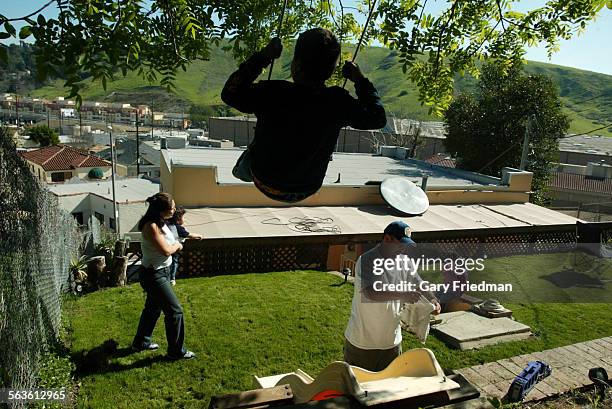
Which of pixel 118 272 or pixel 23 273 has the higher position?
pixel 23 273

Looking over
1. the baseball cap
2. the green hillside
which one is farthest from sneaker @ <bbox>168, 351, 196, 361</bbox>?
the green hillside

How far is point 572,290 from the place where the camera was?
381 inches

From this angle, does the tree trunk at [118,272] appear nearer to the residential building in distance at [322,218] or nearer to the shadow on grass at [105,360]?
the residential building in distance at [322,218]

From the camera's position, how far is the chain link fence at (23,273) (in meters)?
3.27

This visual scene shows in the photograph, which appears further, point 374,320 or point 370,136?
point 370,136

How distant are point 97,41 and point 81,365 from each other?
340 centimetres

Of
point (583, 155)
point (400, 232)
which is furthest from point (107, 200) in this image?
point (583, 155)

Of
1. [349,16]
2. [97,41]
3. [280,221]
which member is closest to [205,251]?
[280,221]

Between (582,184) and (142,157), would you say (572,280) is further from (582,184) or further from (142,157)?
(142,157)

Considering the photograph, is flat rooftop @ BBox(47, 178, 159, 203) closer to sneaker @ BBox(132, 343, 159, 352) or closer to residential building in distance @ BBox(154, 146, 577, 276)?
residential building in distance @ BBox(154, 146, 577, 276)

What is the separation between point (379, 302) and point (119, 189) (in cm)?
2760

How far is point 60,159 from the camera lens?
3944cm

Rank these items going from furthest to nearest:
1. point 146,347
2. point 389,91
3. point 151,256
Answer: point 389,91 < point 146,347 < point 151,256

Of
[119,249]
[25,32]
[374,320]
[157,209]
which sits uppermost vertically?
[25,32]
